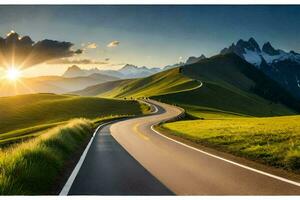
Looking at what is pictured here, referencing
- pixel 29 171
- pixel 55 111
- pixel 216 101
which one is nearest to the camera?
pixel 29 171

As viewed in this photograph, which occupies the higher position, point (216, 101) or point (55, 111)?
point (55, 111)

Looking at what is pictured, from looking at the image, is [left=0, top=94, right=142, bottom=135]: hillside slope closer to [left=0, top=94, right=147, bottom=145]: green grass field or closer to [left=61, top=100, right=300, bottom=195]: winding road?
[left=0, top=94, right=147, bottom=145]: green grass field

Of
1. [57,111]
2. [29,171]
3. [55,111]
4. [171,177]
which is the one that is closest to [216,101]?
[57,111]

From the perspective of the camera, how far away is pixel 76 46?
57.6ft

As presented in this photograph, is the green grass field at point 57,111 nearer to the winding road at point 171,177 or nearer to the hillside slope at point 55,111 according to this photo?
the hillside slope at point 55,111

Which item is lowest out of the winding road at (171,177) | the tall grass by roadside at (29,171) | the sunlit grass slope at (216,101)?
the sunlit grass slope at (216,101)

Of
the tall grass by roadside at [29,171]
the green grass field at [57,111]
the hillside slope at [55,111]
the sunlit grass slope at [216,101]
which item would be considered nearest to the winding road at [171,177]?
the tall grass by roadside at [29,171]

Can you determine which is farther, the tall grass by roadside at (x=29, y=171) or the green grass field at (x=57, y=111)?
the green grass field at (x=57, y=111)

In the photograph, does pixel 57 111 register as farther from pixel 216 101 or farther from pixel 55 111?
pixel 216 101

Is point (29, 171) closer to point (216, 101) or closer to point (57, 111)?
point (57, 111)

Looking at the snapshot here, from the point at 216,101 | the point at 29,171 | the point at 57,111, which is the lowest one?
the point at 216,101

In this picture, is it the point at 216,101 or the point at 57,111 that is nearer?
the point at 57,111

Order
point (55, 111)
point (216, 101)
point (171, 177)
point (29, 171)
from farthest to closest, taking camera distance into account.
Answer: point (216, 101)
point (55, 111)
point (171, 177)
point (29, 171)
